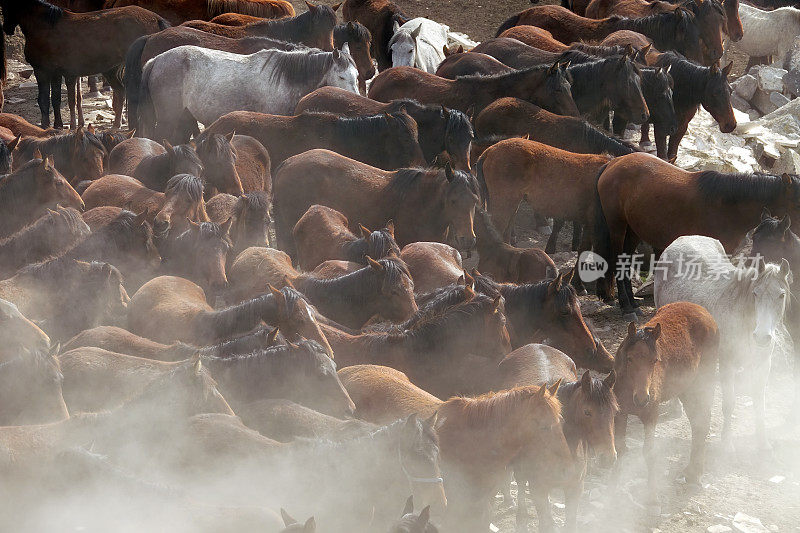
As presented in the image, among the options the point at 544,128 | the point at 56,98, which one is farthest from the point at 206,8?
the point at 544,128

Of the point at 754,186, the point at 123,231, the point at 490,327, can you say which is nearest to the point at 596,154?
the point at 754,186

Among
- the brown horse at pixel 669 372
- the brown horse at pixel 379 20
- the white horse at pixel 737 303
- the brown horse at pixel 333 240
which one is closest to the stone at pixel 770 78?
the brown horse at pixel 379 20

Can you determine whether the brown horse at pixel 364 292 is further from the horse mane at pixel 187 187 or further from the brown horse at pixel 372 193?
the brown horse at pixel 372 193

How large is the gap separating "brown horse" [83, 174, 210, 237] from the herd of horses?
0.03 meters

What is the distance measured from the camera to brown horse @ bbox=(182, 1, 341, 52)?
1107cm

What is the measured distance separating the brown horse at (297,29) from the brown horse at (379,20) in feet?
6.63

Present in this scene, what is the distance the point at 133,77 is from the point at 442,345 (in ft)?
21.4

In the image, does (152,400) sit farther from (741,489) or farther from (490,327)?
(741,489)

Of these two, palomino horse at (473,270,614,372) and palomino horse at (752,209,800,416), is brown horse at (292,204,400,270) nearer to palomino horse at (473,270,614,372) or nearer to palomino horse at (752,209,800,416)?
palomino horse at (473,270,614,372)

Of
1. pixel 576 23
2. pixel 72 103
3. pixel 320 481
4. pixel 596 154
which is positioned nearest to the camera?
pixel 320 481

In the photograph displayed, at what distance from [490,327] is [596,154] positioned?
12.1 feet

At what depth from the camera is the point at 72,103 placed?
10867 mm

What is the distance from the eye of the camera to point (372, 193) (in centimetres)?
759

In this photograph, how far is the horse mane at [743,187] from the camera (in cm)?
704
